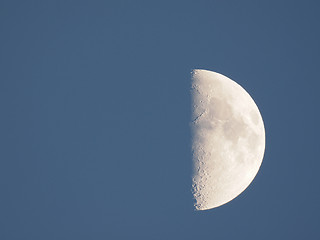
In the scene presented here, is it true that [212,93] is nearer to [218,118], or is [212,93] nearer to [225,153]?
[218,118]

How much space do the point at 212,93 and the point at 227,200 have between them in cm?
243

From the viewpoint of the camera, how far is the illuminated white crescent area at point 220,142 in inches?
259

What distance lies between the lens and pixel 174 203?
21.0 ft

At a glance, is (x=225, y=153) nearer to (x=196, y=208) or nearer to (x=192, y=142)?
(x=192, y=142)

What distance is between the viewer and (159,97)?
6.47 meters

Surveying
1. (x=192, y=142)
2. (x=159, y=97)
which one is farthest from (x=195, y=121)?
(x=159, y=97)

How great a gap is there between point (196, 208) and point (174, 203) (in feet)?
1.98

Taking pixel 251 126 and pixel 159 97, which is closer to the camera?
pixel 159 97

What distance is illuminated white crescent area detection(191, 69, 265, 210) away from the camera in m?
6.59

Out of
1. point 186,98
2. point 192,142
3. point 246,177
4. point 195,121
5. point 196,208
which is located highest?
point 186,98

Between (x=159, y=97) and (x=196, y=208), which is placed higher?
(x=159, y=97)

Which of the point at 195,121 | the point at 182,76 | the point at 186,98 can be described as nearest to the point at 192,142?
the point at 195,121

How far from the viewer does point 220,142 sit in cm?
661

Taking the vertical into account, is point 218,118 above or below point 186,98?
below
